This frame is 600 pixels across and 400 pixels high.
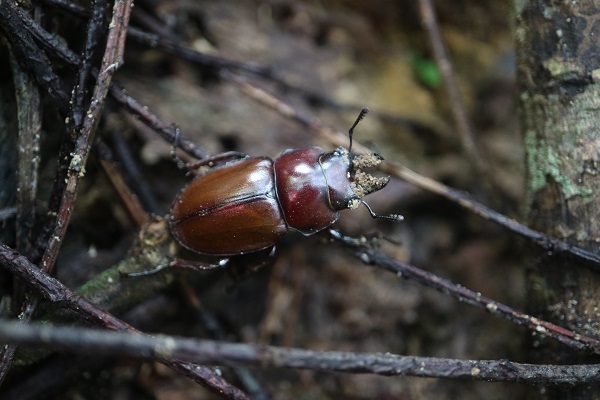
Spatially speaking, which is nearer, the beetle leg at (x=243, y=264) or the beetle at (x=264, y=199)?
the beetle at (x=264, y=199)

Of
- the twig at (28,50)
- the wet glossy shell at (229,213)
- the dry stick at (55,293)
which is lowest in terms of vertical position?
the dry stick at (55,293)

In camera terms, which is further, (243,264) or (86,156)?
(243,264)

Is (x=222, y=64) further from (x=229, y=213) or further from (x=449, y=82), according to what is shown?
(x=449, y=82)

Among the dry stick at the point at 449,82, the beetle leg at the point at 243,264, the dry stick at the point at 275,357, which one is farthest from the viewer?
the dry stick at the point at 449,82

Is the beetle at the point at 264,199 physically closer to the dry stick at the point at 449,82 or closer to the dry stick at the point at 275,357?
the dry stick at the point at 275,357

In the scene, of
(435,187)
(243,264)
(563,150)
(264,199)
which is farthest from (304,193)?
(563,150)

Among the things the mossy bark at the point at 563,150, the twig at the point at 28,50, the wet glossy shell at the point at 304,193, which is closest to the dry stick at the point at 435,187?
the mossy bark at the point at 563,150

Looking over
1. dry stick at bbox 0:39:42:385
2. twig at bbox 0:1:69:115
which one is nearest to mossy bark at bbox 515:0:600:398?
twig at bbox 0:1:69:115

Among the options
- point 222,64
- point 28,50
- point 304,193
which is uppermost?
point 28,50
